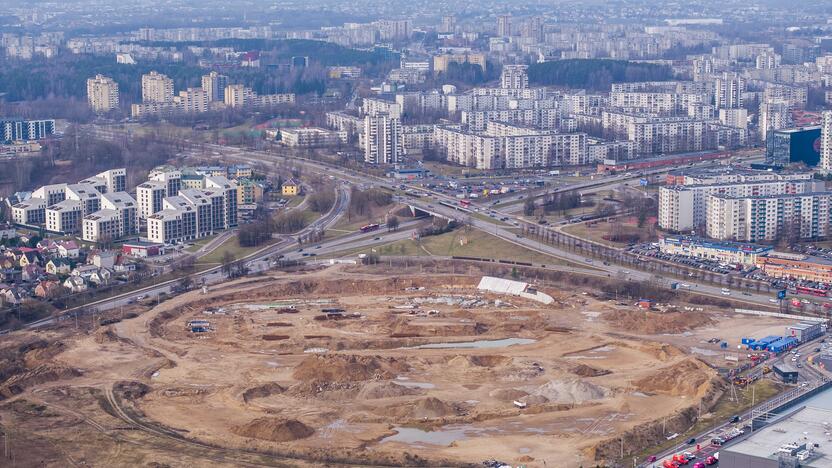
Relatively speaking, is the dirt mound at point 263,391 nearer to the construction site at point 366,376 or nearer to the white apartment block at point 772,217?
the construction site at point 366,376

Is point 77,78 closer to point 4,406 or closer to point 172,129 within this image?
point 172,129

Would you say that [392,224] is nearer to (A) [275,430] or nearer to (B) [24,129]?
(A) [275,430]

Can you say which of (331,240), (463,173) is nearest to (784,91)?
(463,173)

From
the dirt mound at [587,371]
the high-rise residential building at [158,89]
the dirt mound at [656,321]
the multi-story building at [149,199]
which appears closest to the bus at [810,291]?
the dirt mound at [656,321]

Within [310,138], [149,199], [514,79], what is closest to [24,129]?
[310,138]

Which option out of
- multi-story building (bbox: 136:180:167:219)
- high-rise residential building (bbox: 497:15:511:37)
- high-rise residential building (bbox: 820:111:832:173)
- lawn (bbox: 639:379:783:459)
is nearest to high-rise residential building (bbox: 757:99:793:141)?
high-rise residential building (bbox: 820:111:832:173)

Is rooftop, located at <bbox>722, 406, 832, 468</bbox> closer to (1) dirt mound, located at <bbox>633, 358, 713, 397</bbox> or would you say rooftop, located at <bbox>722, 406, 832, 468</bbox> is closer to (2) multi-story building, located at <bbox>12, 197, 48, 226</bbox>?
(1) dirt mound, located at <bbox>633, 358, 713, 397</bbox>

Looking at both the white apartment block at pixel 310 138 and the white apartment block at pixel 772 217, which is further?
the white apartment block at pixel 310 138

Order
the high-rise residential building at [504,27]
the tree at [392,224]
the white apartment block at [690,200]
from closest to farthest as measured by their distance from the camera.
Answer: the white apartment block at [690,200] → the tree at [392,224] → the high-rise residential building at [504,27]
